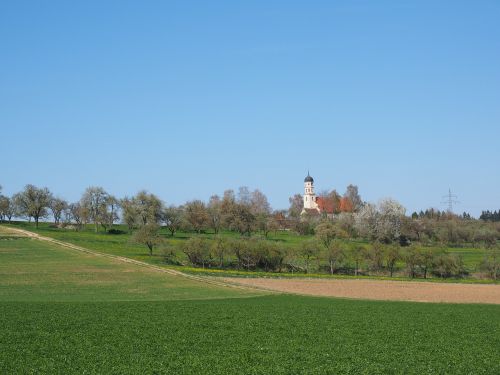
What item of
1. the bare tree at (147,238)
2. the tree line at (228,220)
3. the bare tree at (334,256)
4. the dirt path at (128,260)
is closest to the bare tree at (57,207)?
the tree line at (228,220)

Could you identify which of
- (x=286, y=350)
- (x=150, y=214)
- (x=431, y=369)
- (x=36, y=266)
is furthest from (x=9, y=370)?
(x=150, y=214)

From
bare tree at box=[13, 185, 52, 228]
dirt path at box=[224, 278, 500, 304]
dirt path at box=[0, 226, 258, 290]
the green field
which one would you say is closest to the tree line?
bare tree at box=[13, 185, 52, 228]

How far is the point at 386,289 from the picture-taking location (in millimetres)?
65438

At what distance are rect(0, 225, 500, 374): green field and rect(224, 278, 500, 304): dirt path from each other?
8.73 m

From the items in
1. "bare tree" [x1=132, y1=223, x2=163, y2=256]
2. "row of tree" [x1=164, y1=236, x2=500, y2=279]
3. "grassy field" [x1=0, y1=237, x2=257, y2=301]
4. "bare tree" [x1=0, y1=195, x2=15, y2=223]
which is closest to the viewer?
"grassy field" [x1=0, y1=237, x2=257, y2=301]

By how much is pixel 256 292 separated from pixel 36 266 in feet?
99.4

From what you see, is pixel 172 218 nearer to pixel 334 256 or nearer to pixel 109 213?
pixel 109 213

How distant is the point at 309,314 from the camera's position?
3928 cm

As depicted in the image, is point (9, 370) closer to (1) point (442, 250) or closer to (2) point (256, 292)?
(2) point (256, 292)

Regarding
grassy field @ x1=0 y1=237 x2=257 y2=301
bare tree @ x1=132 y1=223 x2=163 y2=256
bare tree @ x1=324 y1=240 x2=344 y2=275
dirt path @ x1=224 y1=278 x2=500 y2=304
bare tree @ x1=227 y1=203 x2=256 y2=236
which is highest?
bare tree @ x1=227 y1=203 x2=256 y2=236

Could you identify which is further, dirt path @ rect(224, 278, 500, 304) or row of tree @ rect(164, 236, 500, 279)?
row of tree @ rect(164, 236, 500, 279)

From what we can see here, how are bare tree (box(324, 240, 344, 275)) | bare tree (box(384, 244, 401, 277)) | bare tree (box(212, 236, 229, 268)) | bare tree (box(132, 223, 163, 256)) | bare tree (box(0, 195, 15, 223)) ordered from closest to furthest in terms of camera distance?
1. bare tree (box(384, 244, 401, 277))
2. bare tree (box(212, 236, 229, 268))
3. bare tree (box(324, 240, 344, 275))
4. bare tree (box(132, 223, 163, 256))
5. bare tree (box(0, 195, 15, 223))

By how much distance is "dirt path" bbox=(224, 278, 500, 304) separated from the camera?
57438mm

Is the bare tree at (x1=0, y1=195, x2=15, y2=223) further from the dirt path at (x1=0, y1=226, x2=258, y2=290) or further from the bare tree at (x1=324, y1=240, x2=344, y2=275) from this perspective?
the bare tree at (x1=324, y1=240, x2=344, y2=275)
